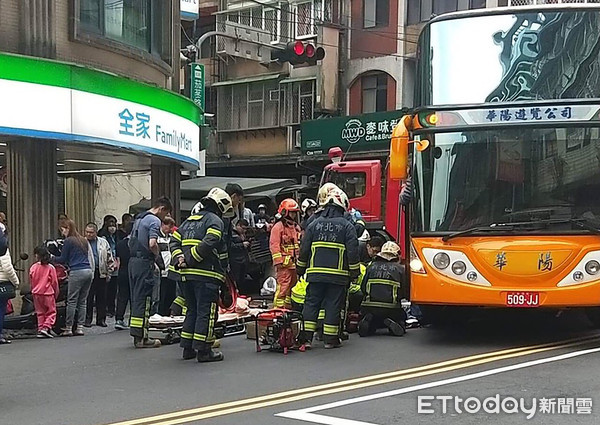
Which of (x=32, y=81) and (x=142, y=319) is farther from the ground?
(x=32, y=81)

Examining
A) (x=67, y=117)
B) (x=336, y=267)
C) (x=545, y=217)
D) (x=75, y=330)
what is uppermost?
(x=67, y=117)

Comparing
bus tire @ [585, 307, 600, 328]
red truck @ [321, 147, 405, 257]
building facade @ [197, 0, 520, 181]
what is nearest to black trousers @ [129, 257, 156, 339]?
bus tire @ [585, 307, 600, 328]

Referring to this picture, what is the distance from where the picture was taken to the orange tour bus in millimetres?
9125

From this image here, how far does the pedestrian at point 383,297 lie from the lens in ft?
35.0

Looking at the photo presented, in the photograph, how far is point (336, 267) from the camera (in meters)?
9.82

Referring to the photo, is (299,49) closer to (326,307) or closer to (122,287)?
(122,287)

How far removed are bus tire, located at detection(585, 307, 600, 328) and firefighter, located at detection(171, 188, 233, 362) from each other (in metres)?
4.40

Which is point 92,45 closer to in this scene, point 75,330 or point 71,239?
point 71,239

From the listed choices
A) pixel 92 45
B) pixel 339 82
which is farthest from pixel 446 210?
pixel 339 82

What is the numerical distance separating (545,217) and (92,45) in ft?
28.2

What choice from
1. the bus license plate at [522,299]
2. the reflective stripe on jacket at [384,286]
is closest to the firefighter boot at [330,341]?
the reflective stripe on jacket at [384,286]

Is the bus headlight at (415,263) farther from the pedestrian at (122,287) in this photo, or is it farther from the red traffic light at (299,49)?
the red traffic light at (299,49)

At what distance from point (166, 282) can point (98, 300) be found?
110 centimetres

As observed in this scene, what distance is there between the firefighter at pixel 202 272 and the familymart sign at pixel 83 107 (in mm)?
4071
